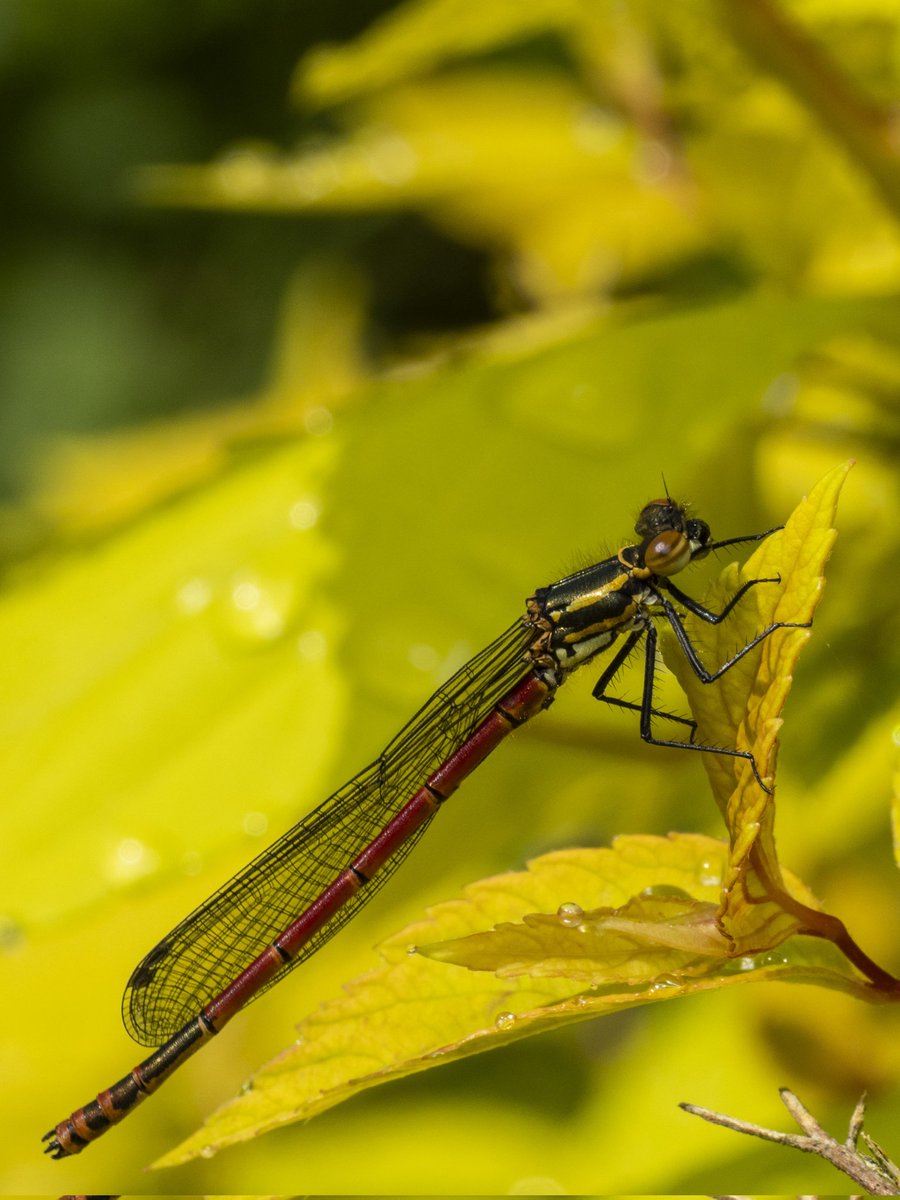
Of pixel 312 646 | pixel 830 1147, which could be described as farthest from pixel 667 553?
pixel 830 1147

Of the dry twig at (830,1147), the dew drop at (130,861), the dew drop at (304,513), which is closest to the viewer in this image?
the dry twig at (830,1147)

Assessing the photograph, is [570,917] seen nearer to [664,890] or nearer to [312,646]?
[664,890]

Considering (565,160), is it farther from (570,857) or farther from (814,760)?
(570,857)

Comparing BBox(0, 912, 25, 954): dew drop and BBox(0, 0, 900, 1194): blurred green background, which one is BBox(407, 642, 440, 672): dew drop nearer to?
BBox(0, 0, 900, 1194): blurred green background

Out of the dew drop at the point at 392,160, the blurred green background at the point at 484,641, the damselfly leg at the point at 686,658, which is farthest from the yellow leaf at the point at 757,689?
the dew drop at the point at 392,160

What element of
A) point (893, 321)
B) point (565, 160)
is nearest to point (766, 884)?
point (893, 321)

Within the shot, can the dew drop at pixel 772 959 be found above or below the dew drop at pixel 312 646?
below

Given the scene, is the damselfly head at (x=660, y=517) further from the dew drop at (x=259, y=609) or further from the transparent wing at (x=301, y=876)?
the dew drop at (x=259, y=609)

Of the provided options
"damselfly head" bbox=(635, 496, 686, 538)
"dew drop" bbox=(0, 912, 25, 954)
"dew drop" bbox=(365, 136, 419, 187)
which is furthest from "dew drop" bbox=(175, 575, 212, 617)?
"dew drop" bbox=(365, 136, 419, 187)
